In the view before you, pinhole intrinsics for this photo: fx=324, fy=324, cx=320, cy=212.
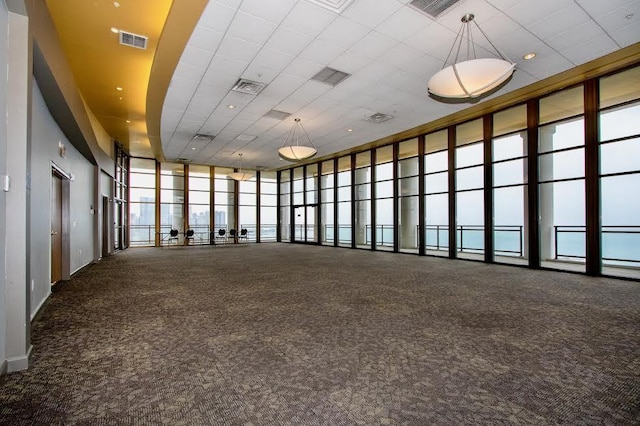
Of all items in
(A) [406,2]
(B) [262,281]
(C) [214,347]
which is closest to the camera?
(C) [214,347]

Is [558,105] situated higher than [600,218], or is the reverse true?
[558,105]

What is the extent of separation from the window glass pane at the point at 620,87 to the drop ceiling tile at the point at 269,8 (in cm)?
705

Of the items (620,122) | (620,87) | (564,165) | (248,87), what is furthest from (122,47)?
Answer: (620,87)

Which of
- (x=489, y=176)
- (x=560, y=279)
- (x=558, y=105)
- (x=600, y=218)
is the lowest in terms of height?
(x=560, y=279)

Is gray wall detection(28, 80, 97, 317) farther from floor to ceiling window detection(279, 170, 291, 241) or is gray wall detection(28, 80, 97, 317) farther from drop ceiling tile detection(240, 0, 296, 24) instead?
floor to ceiling window detection(279, 170, 291, 241)

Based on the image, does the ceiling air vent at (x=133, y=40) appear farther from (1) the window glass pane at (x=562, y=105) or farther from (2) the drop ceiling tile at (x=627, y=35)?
(1) the window glass pane at (x=562, y=105)

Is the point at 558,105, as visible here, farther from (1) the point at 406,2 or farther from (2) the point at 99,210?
(2) the point at 99,210

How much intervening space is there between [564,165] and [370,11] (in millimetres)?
6217

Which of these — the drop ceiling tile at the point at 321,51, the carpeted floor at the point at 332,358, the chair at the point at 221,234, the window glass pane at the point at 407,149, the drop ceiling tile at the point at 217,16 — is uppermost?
the drop ceiling tile at the point at 217,16

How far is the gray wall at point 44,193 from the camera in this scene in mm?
4336

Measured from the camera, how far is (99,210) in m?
9.78

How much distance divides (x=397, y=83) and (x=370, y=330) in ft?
19.0

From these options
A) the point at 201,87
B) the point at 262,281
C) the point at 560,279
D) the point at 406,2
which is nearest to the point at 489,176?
the point at 560,279

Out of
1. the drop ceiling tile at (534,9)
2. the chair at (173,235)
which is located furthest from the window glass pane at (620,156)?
the chair at (173,235)
